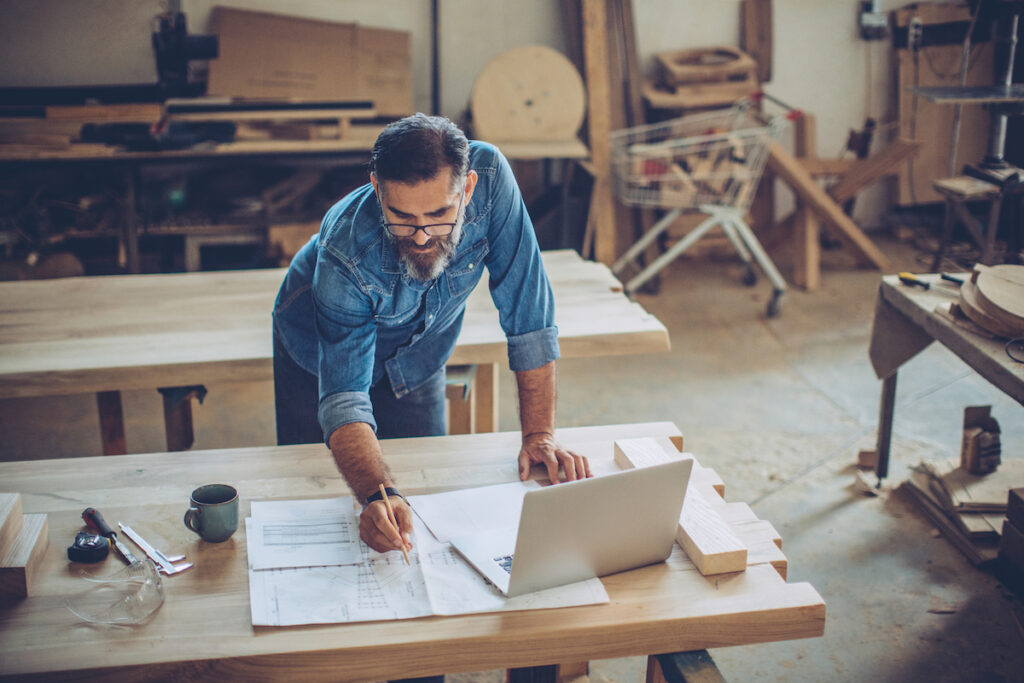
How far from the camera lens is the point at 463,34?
17.4ft

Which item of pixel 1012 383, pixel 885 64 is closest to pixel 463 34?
pixel 885 64

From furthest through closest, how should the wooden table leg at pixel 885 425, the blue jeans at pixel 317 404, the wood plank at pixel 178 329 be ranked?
1. the wooden table leg at pixel 885 425
2. the wood plank at pixel 178 329
3. the blue jeans at pixel 317 404

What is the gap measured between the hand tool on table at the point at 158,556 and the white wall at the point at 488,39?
417 centimetres

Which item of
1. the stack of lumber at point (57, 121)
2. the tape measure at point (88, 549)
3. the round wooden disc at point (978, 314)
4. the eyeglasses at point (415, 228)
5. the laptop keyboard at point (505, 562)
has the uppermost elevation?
the stack of lumber at point (57, 121)

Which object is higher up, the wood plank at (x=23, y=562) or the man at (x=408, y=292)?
the man at (x=408, y=292)

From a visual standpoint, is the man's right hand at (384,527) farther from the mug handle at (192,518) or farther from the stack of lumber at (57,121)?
the stack of lumber at (57,121)

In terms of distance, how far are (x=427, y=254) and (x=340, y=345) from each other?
0.23 meters

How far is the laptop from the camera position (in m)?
1.29

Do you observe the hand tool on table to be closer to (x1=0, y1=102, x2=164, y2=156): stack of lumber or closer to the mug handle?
the mug handle

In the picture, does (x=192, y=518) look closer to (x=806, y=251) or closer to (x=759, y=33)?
(x=806, y=251)

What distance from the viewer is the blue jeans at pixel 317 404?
2.11 metres

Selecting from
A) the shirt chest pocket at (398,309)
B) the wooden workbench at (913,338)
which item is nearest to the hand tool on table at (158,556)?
the shirt chest pocket at (398,309)

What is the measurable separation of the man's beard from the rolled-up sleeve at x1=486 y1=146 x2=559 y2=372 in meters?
0.12

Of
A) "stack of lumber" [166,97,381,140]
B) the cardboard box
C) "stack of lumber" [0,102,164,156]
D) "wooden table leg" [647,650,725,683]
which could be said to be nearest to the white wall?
the cardboard box
